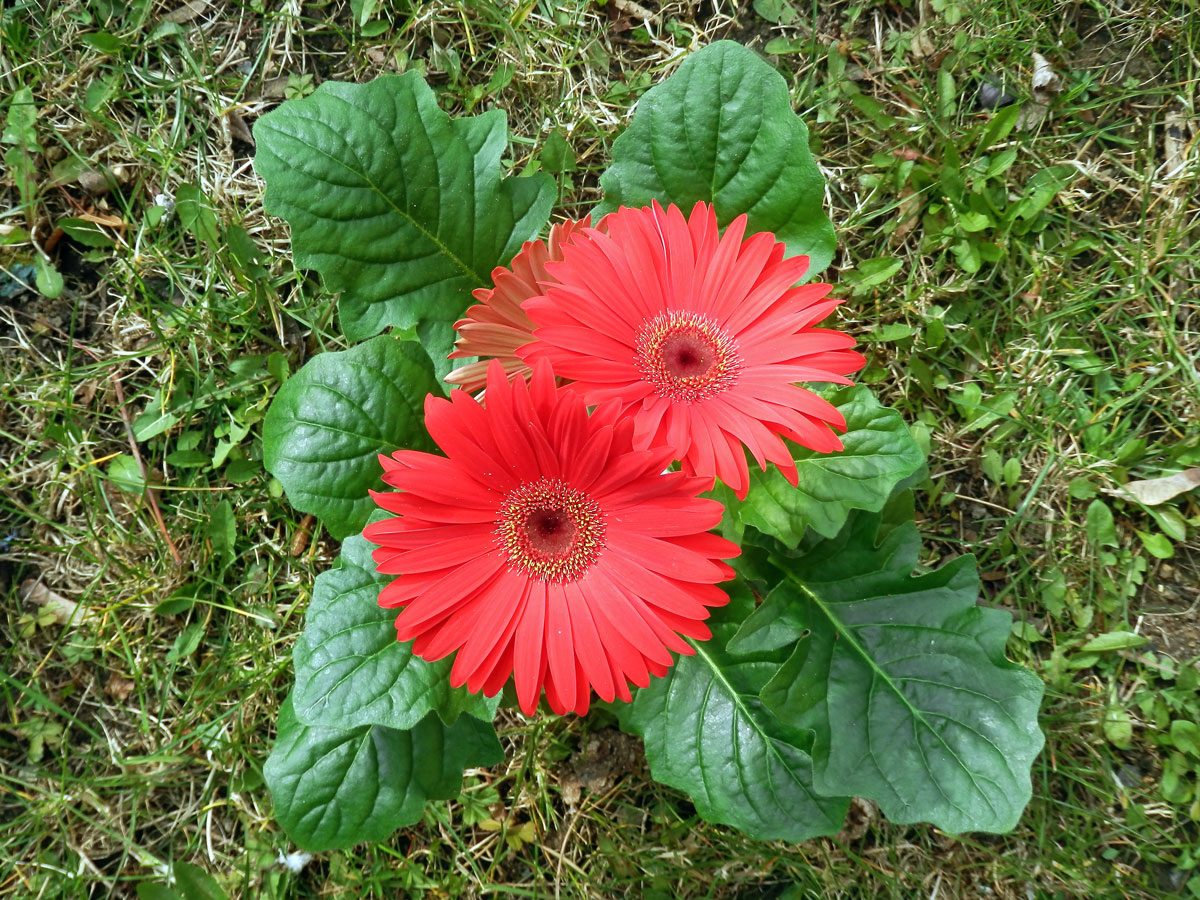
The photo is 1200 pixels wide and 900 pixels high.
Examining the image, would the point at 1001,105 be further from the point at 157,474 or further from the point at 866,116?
the point at 157,474

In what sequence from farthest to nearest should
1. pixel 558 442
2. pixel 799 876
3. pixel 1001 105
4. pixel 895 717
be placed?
pixel 1001 105, pixel 799 876, pixel 895 717, pixel 558 442

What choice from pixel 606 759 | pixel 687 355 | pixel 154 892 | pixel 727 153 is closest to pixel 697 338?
pixel 687 355

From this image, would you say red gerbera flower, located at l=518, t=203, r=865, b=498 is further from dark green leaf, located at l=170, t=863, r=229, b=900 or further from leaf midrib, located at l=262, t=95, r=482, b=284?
dark green leaf, located at l=170, t=863, r=229, b=900

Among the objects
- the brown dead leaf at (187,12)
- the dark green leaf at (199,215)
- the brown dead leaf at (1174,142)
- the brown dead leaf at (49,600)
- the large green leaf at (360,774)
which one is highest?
the brown dead leaf at (187,12)

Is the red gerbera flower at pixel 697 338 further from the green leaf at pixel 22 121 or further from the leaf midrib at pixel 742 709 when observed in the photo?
the green leaf at pixel 22 121

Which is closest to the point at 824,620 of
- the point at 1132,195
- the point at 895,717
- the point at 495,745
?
the point at 895,717

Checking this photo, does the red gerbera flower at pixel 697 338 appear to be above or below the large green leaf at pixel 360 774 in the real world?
above

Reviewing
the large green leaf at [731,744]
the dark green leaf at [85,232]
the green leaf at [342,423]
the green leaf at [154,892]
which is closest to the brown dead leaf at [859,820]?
the large green leaf at [731,744]
